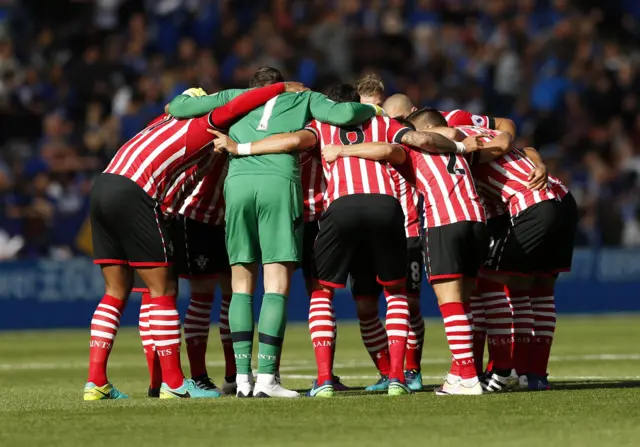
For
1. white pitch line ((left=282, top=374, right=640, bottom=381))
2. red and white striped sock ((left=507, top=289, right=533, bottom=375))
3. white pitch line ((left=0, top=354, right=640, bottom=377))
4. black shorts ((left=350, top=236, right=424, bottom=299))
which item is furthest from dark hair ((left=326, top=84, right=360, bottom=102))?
white pitch line ((left=0, top=354, right=640, bottom=377))

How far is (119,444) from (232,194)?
271 cm

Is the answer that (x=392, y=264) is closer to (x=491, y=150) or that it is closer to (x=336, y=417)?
(x=491, y=150)

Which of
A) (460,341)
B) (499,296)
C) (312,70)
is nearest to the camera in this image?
(460,341)

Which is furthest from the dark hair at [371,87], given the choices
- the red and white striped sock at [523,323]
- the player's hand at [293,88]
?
the red and white striped sock at [523,323]

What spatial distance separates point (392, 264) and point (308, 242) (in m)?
1.04

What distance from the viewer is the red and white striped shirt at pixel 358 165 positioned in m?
8.34

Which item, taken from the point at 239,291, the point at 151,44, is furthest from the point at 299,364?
the point at 151,44

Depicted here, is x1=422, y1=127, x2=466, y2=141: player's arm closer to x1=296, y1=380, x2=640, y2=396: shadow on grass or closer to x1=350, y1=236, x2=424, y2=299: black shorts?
x1=350, y1=236, x2=424, y2=299: black shorts

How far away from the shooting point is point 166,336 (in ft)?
28.0

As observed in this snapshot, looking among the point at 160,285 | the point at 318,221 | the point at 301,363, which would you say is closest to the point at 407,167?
the point at 318,221

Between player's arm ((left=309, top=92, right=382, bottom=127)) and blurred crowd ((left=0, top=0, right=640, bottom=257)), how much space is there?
10.1m

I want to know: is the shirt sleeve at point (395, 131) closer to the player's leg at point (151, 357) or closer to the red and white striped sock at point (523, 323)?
the red and white striped sock at point (523, 323)

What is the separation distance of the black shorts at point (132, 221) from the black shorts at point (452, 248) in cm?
180

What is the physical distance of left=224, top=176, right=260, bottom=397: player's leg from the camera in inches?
326
